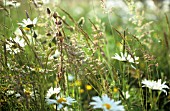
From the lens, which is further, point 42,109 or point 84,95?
point 84,95

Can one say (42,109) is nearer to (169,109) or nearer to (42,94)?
(42,94)

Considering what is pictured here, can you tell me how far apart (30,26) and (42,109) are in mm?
433

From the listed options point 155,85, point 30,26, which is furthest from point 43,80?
point 155,85

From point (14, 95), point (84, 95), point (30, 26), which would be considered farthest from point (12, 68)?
point (84, 95)

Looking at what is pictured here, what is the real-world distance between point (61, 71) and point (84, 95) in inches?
45.9

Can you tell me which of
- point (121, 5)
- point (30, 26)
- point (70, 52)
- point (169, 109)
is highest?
point (121, 5)

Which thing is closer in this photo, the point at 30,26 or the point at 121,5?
the point at 30,26

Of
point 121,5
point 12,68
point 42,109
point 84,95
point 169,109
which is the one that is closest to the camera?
point 42,109

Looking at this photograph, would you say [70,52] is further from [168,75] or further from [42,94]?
[168,75]

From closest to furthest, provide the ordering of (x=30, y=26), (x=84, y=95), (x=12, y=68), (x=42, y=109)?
1. (x=42, y=109)
2. (x=12, y=68)
3. (x=30, y=26)
4. (x=84, y=95)

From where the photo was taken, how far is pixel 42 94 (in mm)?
1510

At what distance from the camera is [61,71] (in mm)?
1529

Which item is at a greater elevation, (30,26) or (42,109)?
(30,26)

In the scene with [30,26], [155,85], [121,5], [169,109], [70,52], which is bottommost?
[169,109]
